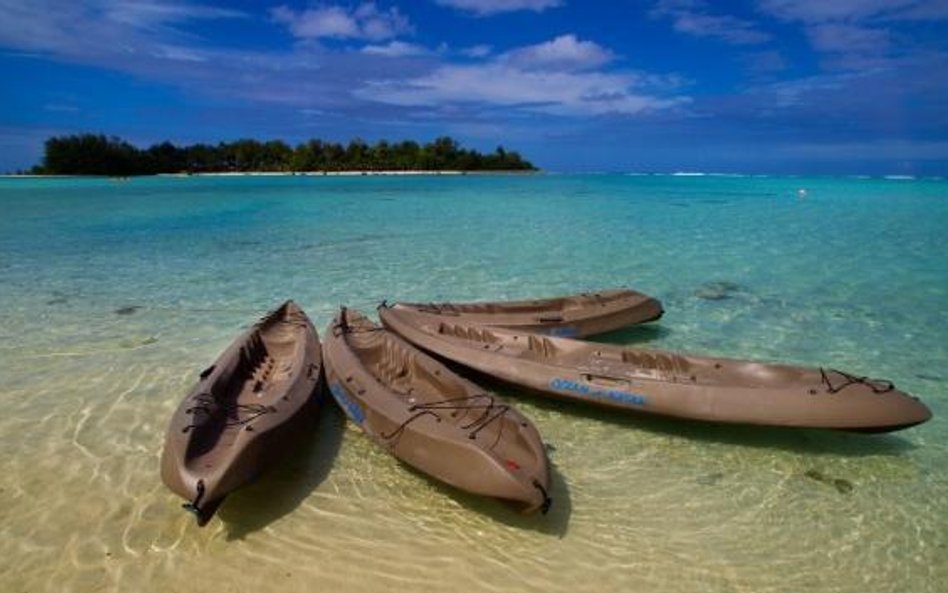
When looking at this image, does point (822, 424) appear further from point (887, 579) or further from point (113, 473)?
point (113, 473)

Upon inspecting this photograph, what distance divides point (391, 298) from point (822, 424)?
8.63 meters

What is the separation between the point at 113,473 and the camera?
5703 mm

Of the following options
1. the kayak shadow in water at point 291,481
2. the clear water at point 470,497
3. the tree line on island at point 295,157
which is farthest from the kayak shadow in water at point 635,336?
the tree line on island at point 295,157

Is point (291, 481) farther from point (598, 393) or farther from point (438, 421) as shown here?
point (598, 393)

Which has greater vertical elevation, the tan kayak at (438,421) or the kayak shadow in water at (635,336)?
the tan kayak at (438,421)

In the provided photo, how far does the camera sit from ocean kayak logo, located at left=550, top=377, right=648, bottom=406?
6.26 m

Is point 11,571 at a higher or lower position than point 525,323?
lower

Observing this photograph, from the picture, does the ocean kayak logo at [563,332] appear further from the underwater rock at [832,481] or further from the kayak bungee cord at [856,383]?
the underwater rock at [832,481]

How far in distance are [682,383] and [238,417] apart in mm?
4375

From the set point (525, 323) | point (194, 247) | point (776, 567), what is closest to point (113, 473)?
point (525, 323)

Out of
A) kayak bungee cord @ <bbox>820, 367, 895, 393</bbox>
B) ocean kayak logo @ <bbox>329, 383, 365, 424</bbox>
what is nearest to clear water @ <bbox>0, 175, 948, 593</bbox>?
ocean kayak logo @ <bbox>329, 383, 365, 424</bbox>

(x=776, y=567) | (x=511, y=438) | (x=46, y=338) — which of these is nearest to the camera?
(x=776, y=567)

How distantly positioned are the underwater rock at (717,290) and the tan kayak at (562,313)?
3639 millimetres

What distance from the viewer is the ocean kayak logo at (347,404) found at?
5895mm
